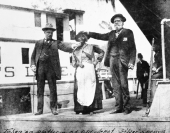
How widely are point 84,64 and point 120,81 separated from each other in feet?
2.51

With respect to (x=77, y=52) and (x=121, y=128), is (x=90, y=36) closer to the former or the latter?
(x=77, y=52)

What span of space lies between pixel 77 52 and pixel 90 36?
0.42m

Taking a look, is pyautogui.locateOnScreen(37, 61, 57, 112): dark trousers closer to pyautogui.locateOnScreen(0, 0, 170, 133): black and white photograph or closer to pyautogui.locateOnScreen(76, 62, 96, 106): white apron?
pyautogui.locateOnScreen(0, 0, 170, 133): black and white photograph

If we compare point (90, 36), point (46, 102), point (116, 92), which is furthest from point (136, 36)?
point (46, 102)

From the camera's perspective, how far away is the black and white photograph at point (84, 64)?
4.16m

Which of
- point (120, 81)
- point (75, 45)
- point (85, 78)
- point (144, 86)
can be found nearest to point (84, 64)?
point (85, 78)

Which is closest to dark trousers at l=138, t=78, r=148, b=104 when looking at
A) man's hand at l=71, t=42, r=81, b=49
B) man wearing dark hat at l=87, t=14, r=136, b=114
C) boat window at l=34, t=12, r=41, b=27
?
man wearing dark hat at l=87, t=14, r=136, b=114

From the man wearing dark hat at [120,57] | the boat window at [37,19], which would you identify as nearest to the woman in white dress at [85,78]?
the man wearing dark hat at [120,57]

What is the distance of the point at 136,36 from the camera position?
4992 mm

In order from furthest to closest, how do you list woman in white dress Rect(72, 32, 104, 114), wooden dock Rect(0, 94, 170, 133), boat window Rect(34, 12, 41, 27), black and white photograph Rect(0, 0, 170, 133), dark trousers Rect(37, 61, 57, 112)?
boat window Rect(34, 12, 41, 27) → dark trousers Rect(37, 61, 57, 112) → woman in white dress Rect(72, 32, 104, 114) → black and white photograph Rect(0, 0, 170, 133) → wooden dock Rect(0, 94, 170, 133)

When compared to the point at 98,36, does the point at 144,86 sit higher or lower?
lower

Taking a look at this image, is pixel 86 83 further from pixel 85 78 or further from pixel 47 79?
pixel 47 79

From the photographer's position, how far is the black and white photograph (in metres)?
4.16

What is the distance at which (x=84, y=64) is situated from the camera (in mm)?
4629
